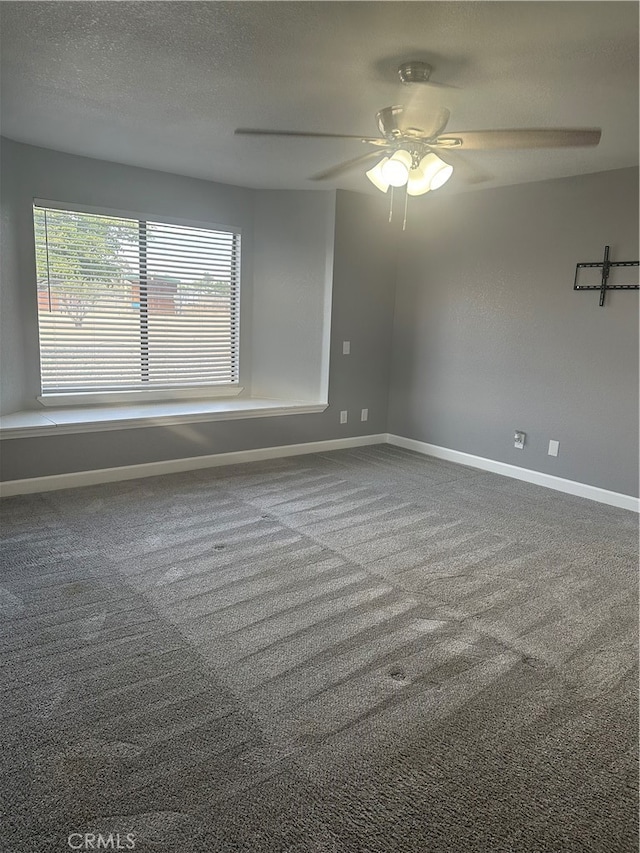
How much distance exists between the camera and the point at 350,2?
1907 millimetres

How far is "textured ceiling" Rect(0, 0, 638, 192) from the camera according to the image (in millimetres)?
2012

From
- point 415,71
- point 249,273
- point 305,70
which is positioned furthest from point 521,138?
point 249,273

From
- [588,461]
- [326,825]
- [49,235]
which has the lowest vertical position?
[326,825]

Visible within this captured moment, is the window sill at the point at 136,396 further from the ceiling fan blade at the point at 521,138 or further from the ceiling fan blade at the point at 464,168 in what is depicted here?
the ceiling fan blade at the point at 521,138

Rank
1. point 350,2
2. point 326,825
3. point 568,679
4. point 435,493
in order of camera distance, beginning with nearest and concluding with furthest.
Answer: point 326,825
point 350,2
point 568,679
point 435,493

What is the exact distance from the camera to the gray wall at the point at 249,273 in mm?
3982

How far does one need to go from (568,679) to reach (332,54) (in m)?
2.70

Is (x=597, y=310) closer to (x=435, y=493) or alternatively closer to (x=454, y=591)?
(x=435, y=493)

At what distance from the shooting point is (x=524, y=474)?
15.3ft

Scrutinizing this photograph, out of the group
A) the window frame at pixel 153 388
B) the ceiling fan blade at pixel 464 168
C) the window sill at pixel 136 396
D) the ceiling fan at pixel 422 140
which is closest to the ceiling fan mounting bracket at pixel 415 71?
Result: the ceiling fan at pixel 422 140

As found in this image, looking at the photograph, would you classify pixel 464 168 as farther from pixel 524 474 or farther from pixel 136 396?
pixel 136 396

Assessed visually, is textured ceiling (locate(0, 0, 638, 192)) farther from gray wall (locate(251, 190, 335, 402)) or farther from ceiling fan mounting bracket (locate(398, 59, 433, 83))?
gray wall (locate(251, 190, 335, 402))

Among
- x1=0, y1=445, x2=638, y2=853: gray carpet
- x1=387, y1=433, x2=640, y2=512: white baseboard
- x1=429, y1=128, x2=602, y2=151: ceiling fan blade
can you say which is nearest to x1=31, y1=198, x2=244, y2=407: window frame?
x1=0, y1=445, x2=638, y2=853: gray carpet

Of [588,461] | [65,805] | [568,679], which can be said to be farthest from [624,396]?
[65,805]
